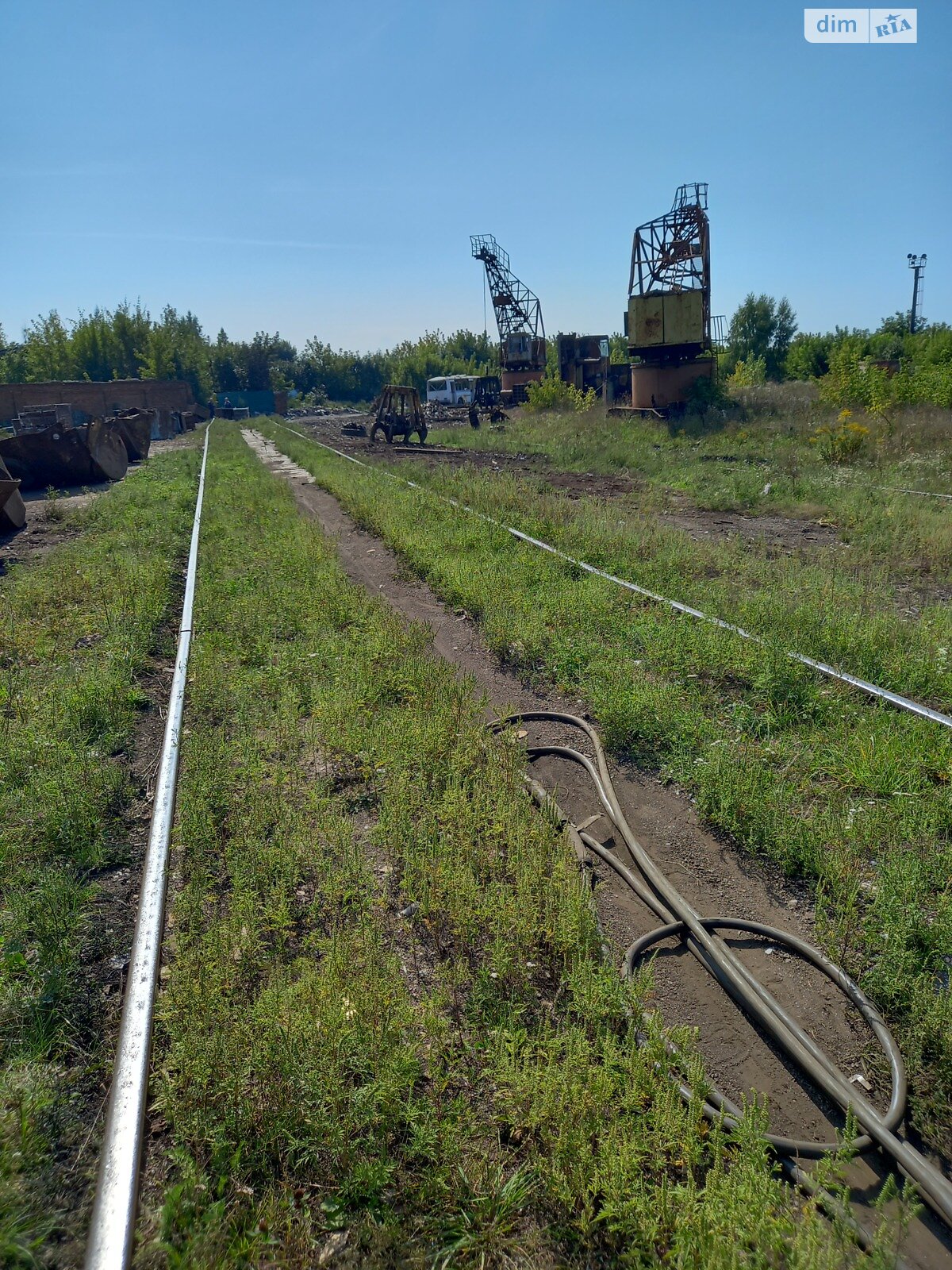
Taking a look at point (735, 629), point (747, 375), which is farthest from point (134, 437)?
point (747, 375)

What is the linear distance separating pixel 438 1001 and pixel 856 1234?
1356mm

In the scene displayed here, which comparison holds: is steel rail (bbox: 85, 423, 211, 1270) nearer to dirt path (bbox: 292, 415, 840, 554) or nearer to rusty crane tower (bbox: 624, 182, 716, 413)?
dirt path (bbox: 292, 415, 840, 554)

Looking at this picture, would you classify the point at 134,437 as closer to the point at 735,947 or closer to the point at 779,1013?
the point at 735,947

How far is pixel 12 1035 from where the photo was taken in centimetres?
266

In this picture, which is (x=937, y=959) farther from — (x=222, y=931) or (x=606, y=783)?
(x=222, y=931)

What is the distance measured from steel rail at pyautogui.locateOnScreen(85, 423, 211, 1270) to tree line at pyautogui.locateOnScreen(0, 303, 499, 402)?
61.1 m

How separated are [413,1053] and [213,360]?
267 ft

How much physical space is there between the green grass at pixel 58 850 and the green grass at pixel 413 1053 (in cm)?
29

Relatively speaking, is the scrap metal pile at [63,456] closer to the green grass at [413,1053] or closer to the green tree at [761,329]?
the green grass at [413,1053]

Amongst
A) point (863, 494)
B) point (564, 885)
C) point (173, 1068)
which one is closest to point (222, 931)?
point (173, 1068)

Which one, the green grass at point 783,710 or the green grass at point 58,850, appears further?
the green grass at point 783,710

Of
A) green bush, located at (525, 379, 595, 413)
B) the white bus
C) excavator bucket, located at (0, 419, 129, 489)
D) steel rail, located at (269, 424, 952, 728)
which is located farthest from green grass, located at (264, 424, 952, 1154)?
the white bus

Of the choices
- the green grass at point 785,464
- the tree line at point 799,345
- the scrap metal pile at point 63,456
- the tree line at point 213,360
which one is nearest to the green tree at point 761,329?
the tree line at point 799,345

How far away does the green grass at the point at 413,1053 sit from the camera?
2014 mm
